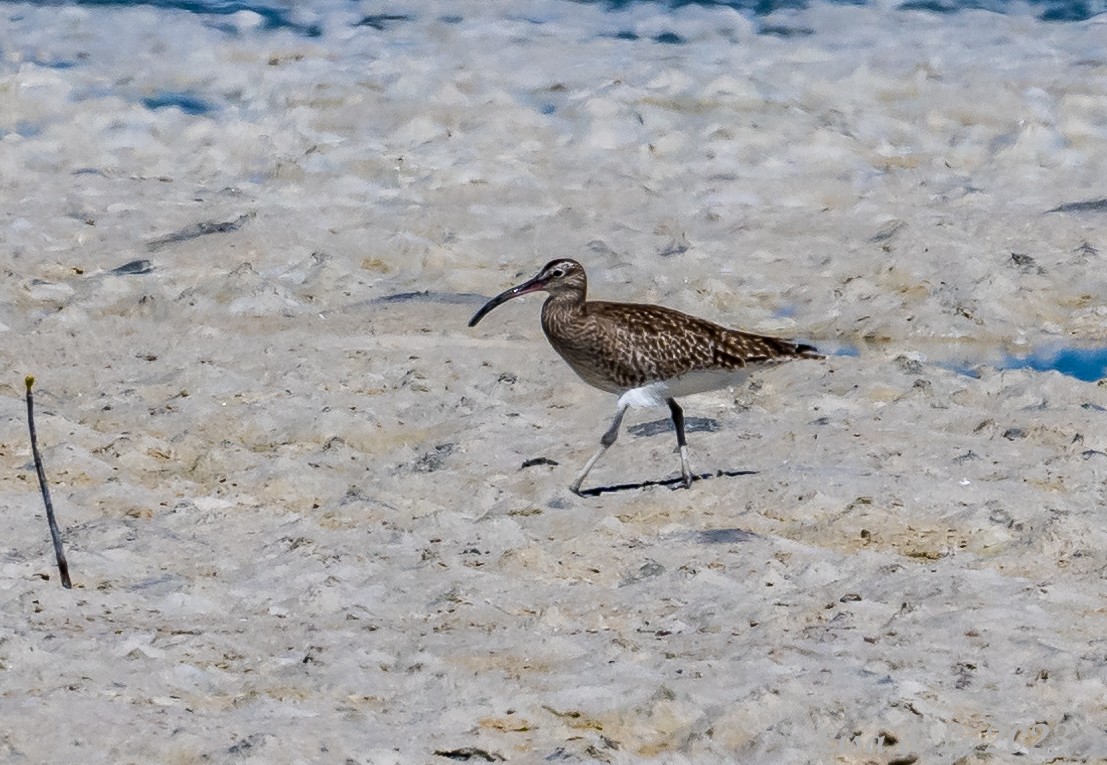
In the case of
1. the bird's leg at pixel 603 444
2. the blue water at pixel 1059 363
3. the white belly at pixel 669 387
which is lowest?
the blue water at pixel 1059 363

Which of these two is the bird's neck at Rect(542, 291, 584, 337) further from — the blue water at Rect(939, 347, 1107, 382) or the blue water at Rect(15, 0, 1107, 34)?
the blue water at Rect(15, 0, 1107, 34)

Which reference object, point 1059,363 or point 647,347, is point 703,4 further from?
point 647,347

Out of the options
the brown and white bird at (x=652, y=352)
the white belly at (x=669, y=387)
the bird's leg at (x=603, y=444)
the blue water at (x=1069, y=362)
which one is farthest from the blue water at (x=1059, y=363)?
the bird's leg at (x=603, y=444)

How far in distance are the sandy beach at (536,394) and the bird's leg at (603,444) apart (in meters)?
0.13

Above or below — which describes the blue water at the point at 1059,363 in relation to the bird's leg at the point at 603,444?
below

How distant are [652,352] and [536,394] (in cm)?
121

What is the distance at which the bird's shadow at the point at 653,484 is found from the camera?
8.29 metres

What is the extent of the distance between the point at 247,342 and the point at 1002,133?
6593 millimetres

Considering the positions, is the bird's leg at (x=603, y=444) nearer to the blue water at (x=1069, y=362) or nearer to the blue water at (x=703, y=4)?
the blue water at (x=1069, y=362)

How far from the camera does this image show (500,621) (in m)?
6.61

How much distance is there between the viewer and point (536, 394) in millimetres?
9734

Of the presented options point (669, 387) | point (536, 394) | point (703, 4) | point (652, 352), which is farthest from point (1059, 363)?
point (703, 4)

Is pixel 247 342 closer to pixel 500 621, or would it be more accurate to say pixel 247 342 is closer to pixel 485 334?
pixel 485 334

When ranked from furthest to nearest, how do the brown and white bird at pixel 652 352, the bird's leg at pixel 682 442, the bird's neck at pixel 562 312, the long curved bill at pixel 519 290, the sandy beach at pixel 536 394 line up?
the long curved bill at pixel 519 290
the bird's neck at pixel 562 312
the brown and white bird at pixel 652 352
the bird's leg at pixel 682 442
the sandy beach at pixel 536 394
